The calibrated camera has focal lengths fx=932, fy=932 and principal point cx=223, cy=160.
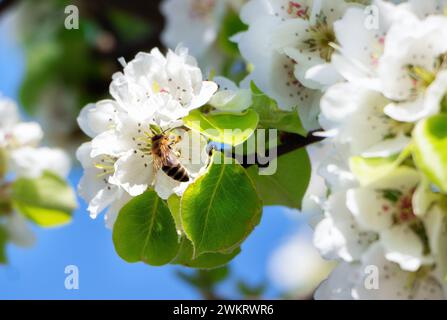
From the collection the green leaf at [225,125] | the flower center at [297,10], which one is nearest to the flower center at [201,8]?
the flower center at [297,10]

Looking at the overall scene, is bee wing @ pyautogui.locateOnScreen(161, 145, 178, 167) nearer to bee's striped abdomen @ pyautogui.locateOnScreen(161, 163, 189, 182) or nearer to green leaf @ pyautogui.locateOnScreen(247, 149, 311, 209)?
bee's striped abdomen @ pyautogui.locateOnScreen(161, 163, 189, 182)

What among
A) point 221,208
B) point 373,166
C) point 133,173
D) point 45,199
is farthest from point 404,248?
Answer: point 45,199

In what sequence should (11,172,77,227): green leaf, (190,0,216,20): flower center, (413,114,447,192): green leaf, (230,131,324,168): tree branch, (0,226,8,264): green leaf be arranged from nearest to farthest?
(413,114,447,192): green leaf
(230,131,324,168): tree branch
(11,172,77,227): green leaf
(0,226,8,264): green leaf
(190,0,216,20): flower center

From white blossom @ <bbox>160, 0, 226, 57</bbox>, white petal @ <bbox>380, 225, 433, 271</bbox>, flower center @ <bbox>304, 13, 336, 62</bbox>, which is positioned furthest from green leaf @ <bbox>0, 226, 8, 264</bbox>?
white petal @ <bbox>380, 225, 433, 271</bbox>

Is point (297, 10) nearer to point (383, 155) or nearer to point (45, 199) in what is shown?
point (383, 155)

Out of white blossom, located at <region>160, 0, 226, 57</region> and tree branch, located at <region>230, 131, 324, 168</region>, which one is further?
white blossom, located at <region>160, 0, 226, 57</region>

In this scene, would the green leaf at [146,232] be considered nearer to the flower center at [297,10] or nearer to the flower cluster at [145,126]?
the flower cluster at [145,126]

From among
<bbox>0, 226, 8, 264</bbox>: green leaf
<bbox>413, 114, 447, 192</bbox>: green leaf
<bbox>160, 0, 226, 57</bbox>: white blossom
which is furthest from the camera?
<bbox>160, 0, 226, 57</bbox>: white blossom
